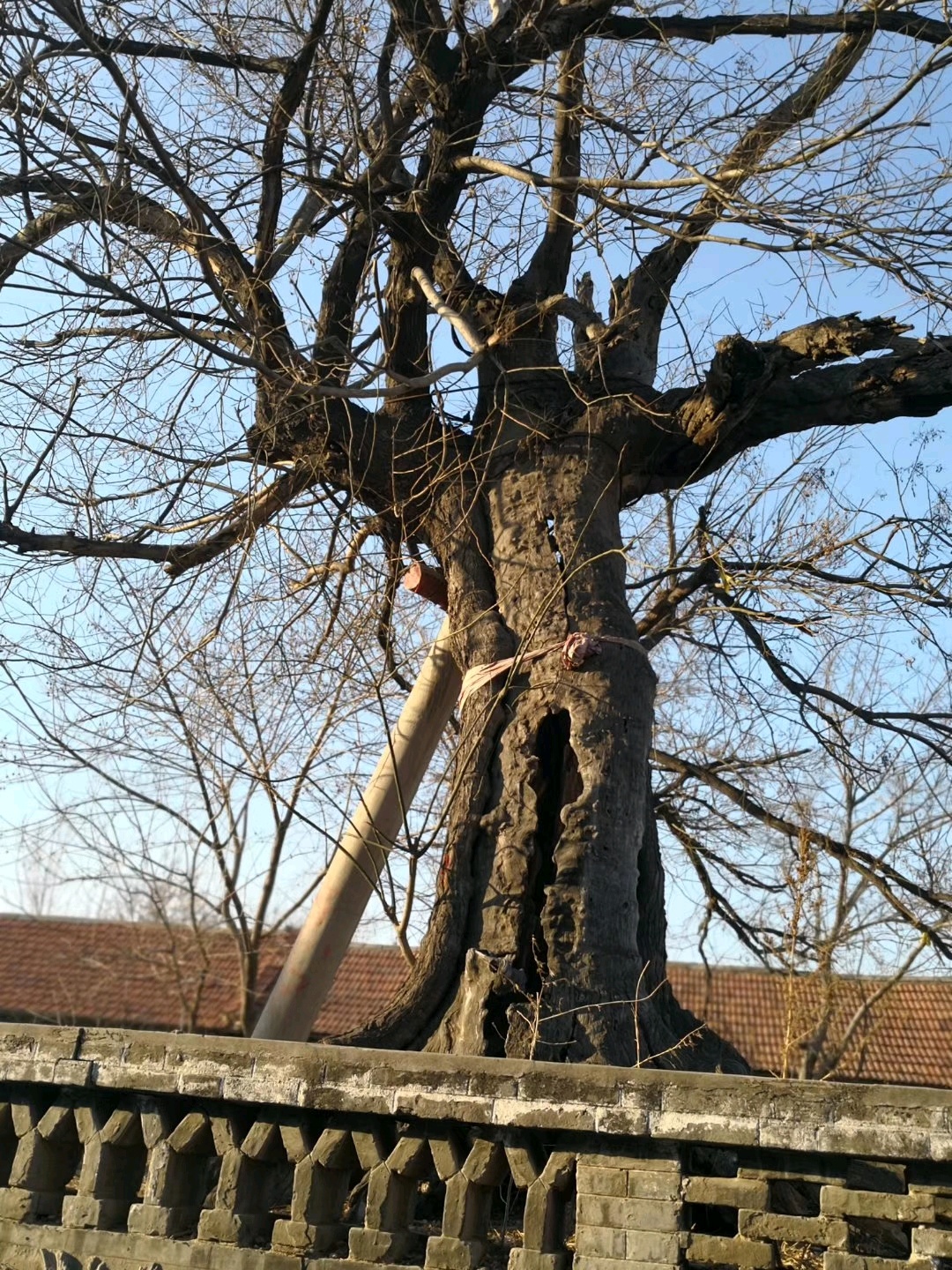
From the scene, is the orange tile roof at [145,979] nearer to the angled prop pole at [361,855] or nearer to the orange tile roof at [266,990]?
the orange tile roof at [266,990]

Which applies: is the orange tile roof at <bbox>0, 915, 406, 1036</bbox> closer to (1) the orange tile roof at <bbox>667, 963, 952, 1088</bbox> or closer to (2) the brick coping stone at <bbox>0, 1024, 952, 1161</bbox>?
(1) the orange tile roof at <bbox>667, 963, 952, 1088</bbox>

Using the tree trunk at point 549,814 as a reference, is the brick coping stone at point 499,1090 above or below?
below

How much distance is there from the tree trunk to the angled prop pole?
527 mm

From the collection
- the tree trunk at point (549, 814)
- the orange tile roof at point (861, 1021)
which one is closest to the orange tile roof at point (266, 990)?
the orange tile roof at point (861, 1021)

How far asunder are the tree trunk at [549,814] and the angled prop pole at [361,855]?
527 millimetres

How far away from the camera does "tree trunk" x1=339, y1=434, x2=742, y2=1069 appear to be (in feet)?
14.8

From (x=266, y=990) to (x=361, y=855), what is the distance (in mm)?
12593

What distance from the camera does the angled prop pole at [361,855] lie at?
5.49 meters

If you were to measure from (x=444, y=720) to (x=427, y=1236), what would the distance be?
3.20m

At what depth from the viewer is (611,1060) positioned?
432cm

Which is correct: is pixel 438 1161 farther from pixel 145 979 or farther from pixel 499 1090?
pixel 145 979

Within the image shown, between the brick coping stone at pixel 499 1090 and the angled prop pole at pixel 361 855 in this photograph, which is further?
the angled prop pole at pixel 361 855

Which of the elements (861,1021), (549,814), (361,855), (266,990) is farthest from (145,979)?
(549,814)

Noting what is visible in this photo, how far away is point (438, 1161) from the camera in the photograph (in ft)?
10.5
